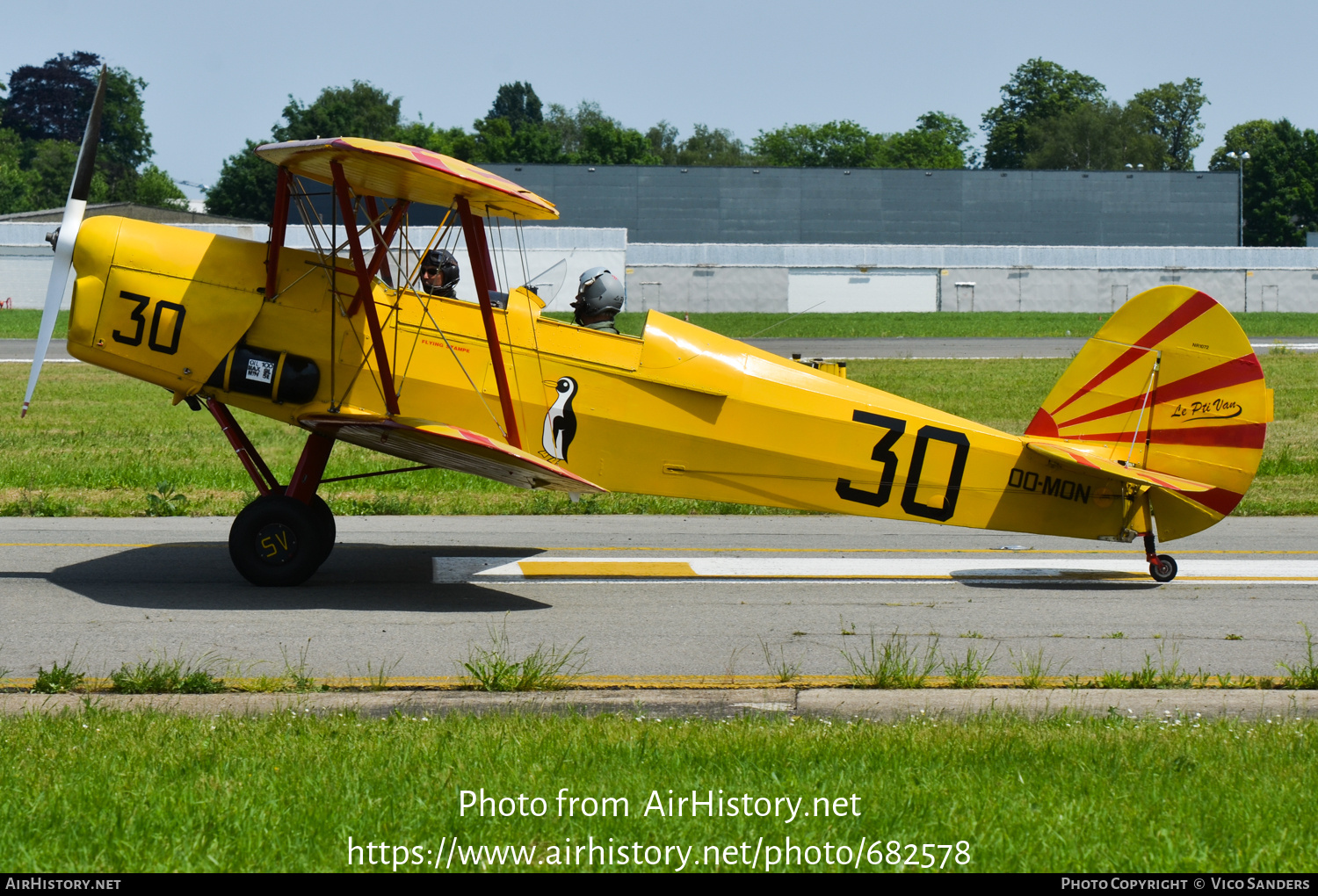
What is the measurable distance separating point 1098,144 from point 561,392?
408ft

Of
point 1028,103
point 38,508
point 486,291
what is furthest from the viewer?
point 1028,103

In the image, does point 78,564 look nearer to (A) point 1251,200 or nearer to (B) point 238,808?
(B) point 238,808

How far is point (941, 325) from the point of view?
4900 cm

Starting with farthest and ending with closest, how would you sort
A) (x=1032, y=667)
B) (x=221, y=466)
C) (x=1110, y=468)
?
(x=221, y=466), (x=1110, y=468), (x=1032, y=667)

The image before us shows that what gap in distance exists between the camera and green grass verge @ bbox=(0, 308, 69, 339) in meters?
38.2

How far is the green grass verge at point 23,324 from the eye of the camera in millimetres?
38219

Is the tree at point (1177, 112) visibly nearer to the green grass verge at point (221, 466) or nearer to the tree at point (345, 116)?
the tree at point (345, 116)

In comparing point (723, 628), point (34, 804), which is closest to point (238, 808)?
point (34, 804)

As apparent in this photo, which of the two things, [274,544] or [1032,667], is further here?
[274,544]

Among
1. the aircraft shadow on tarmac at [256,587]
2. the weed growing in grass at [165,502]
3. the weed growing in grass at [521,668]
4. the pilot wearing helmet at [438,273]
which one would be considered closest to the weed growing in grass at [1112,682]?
the weed growing in grass at [521,668]

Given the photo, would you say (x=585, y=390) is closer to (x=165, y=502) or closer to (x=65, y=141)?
(x=165, y=502)

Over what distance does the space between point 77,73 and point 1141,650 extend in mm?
142009

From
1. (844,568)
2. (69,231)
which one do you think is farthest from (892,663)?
(69,231)

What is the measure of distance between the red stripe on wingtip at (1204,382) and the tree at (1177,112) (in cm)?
14318
